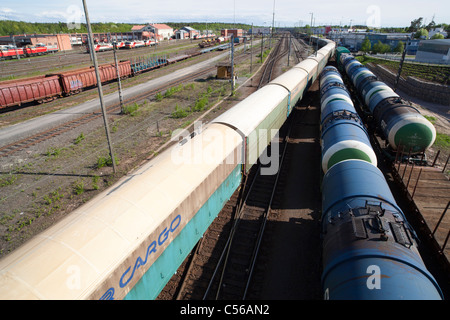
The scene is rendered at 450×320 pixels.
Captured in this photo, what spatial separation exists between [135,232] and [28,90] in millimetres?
30427

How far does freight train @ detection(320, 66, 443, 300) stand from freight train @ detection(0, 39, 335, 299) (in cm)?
437

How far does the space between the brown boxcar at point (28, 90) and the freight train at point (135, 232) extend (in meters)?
26.2

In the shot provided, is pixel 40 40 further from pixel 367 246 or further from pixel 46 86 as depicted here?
pixel 367 246

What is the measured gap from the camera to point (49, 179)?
16.0 meters

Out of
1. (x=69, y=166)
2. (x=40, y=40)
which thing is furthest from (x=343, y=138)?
(x=40, y=40)

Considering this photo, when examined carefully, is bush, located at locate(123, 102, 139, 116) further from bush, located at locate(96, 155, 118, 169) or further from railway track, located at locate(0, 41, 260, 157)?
bush, located at locate(96, 155, 118, 169)

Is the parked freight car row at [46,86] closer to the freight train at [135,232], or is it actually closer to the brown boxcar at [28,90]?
the brown boxcar at [28,90]

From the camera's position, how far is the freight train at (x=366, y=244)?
5.67 meters

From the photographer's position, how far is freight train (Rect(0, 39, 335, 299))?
4914 millimetres

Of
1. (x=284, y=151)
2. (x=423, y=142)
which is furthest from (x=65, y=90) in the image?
(x=423, y=142)

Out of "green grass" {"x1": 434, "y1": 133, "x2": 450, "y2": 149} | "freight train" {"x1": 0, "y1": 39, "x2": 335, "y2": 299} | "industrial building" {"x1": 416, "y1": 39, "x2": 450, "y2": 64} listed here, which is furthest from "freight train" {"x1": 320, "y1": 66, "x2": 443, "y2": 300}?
"industrial building" {"x1": 416, "y1": 39, "x2": 450, "y2": 64}

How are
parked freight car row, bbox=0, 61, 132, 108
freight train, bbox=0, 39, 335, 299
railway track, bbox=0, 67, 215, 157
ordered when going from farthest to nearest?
parked freight car row, bbox=0, 61, 132, 108 → railway track, bbox=0, 67, 215, 157 → freight train, bbox=0, 39, 335, 299
